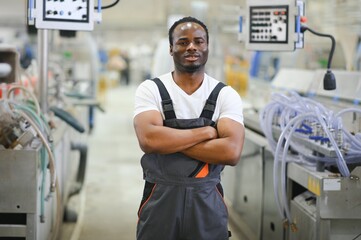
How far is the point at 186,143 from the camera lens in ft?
6.58

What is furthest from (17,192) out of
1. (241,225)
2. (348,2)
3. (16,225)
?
(348,2)

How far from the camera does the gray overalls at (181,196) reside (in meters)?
2.01

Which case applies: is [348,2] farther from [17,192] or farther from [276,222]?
[17,192]

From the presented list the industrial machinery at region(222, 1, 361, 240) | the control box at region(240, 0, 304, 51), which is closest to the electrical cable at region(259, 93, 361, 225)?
the industrial machinery at region(222, 1, 361, 240)

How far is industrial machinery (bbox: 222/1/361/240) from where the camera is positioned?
2467mm

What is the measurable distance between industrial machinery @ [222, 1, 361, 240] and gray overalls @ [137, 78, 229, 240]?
67 cm

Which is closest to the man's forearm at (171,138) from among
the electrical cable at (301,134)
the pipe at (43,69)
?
the electrical cable at (301,134)

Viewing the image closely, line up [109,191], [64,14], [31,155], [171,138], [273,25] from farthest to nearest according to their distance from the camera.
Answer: [109,191]
[273,25]
[64,14]
[31,155]
[171,138]

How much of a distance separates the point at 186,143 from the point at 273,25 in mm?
1534

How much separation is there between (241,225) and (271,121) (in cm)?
124

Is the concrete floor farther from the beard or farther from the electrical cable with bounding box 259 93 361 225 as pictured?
the beard

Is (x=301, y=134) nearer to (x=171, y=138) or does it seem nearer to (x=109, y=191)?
(x=171, y=138)

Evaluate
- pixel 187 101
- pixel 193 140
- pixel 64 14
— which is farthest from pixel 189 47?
pixel 64 14

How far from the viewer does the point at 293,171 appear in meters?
2.83
